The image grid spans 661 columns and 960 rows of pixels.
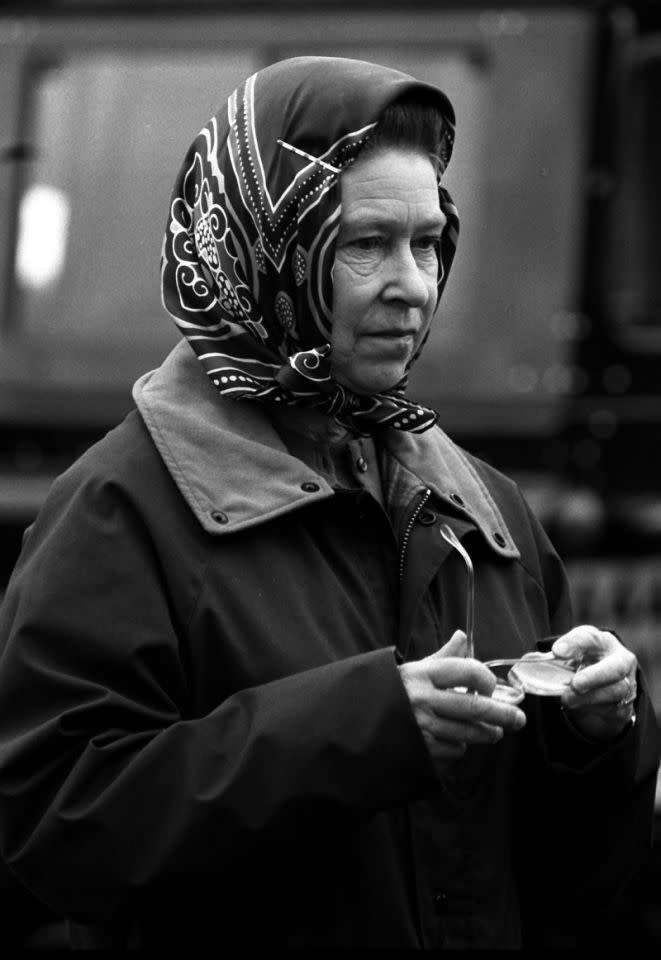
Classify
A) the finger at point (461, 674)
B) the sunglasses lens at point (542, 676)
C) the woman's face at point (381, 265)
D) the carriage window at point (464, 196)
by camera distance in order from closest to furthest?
the finger at point (461, 674)
the sunglasses lens at point (542, 676)
the woman's face at point (381, 265)
the carriage window at point (464, 196)

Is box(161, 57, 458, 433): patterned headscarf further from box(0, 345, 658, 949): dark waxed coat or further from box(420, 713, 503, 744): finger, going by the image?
box(420, 713, 503, 744): finger

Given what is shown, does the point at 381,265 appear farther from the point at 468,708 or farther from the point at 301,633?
the point at 468,708

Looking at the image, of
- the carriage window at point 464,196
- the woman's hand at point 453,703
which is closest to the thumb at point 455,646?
the woman's hand at point 453,703

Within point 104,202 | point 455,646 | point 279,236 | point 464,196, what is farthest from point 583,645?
point 104,202

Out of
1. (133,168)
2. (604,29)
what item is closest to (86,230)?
(133,168)

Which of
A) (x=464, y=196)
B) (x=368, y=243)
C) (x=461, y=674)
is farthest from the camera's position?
(x=464, y=196)

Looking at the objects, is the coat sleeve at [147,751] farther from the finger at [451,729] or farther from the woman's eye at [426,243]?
the woman's eye at [426,243]

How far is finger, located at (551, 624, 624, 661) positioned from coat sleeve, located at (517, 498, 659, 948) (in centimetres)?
13

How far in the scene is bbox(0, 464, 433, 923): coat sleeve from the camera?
1.62 meters

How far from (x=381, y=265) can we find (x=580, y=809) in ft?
2.34

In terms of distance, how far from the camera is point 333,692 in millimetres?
1649

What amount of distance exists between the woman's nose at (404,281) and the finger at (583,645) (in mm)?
439

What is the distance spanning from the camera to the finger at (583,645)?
5.83 feet

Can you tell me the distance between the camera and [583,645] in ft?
5.85
